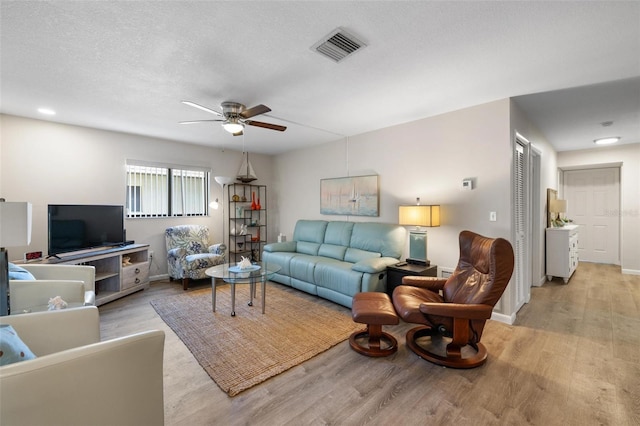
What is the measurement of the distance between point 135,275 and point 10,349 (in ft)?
11.0

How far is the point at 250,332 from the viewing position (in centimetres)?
282

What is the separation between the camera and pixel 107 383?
3.85 ft

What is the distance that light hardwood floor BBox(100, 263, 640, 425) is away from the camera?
1.71m

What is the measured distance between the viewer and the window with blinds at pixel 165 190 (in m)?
4.61

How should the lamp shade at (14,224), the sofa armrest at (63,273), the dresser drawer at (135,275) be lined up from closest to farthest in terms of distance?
1. the lamp shade at (14,224)
2. the sofa armrest at (63,273)
3. the dresser drawer at (135,275)

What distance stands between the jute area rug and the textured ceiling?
2.53 m

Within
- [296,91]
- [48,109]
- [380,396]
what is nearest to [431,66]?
[296,91]

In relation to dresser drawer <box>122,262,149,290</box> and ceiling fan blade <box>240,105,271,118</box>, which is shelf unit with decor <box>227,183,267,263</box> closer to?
dresser drawer <box>122,262,149,290</box>

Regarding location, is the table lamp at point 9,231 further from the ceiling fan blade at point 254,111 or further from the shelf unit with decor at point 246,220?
the shelf unit with decor at point 246,220

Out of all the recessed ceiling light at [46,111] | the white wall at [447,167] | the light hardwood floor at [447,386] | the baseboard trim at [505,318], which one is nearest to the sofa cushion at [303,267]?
the white wall at [447,167]

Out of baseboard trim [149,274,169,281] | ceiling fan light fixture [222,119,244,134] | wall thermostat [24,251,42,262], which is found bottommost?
baseboard trim [149,274,169,281]

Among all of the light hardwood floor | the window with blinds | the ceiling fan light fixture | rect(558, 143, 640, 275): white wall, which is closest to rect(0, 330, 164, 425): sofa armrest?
the light hardwood floor

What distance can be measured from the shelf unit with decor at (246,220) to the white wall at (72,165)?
0.88 m

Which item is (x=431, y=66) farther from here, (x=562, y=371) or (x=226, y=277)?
(x=226, y=277)
